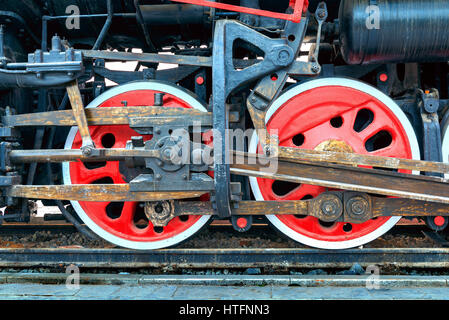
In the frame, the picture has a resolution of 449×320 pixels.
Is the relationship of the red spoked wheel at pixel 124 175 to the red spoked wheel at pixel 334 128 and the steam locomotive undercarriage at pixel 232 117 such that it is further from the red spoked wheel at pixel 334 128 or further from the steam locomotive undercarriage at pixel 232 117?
the red spoked wheel at pixel 334 128

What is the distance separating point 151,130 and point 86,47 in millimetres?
1189

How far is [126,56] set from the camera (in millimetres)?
2070

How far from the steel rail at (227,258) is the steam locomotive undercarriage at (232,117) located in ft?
0.31

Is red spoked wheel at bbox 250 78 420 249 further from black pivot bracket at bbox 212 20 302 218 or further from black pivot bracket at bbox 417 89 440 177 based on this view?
black pivot bracket at bbox 212 20 302 218

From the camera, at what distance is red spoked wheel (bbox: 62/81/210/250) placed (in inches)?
90.9

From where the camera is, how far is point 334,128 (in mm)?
2295

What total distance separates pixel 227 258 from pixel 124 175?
90 centimetres
